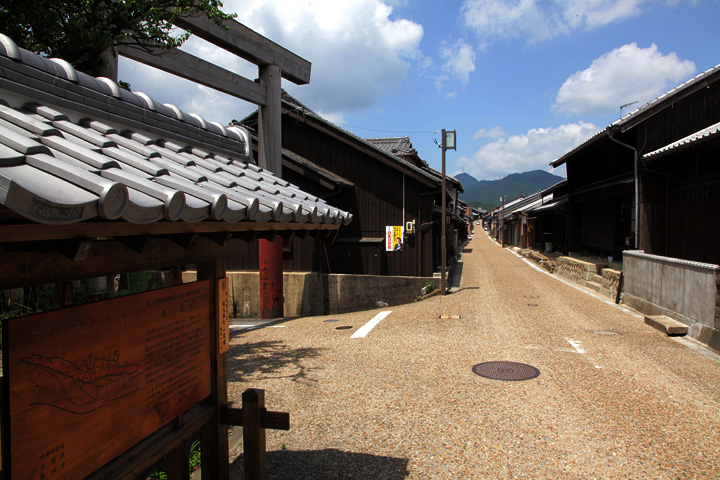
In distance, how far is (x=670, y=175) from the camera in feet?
41.0

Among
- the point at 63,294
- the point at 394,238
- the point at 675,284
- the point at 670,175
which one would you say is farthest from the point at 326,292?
the point at 63,294

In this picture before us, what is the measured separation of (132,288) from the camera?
496 inches

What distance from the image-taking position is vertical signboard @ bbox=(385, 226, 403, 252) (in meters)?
17.7

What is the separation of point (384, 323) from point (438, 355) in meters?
3.62

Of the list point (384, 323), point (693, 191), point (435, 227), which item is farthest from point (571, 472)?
point (435, 227)

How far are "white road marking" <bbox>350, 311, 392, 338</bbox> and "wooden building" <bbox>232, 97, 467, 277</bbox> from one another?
443 cm

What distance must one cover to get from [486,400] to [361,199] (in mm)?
12935

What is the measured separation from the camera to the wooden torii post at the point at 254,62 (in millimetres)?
7273

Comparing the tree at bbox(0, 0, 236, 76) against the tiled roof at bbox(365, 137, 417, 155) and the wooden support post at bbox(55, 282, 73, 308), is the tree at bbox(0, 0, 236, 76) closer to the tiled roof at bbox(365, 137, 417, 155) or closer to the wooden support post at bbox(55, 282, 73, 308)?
the wooden support post at bbox(55, 282, 73, 308)

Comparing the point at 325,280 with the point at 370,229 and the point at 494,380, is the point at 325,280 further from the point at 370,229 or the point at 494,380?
the point at 494,380

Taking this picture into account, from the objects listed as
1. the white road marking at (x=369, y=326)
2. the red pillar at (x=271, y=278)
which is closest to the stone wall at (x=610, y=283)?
the white road marking at (x=369, y=326)

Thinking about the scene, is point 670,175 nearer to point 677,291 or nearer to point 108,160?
point 677,291

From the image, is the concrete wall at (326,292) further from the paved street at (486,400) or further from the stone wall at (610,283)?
the paved street at (486,400)

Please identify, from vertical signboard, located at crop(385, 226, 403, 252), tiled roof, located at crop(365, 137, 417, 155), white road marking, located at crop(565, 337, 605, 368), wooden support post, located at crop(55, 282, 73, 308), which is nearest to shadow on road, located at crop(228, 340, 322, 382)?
wooden support post, located at crop(55, 282, 73, 308)
